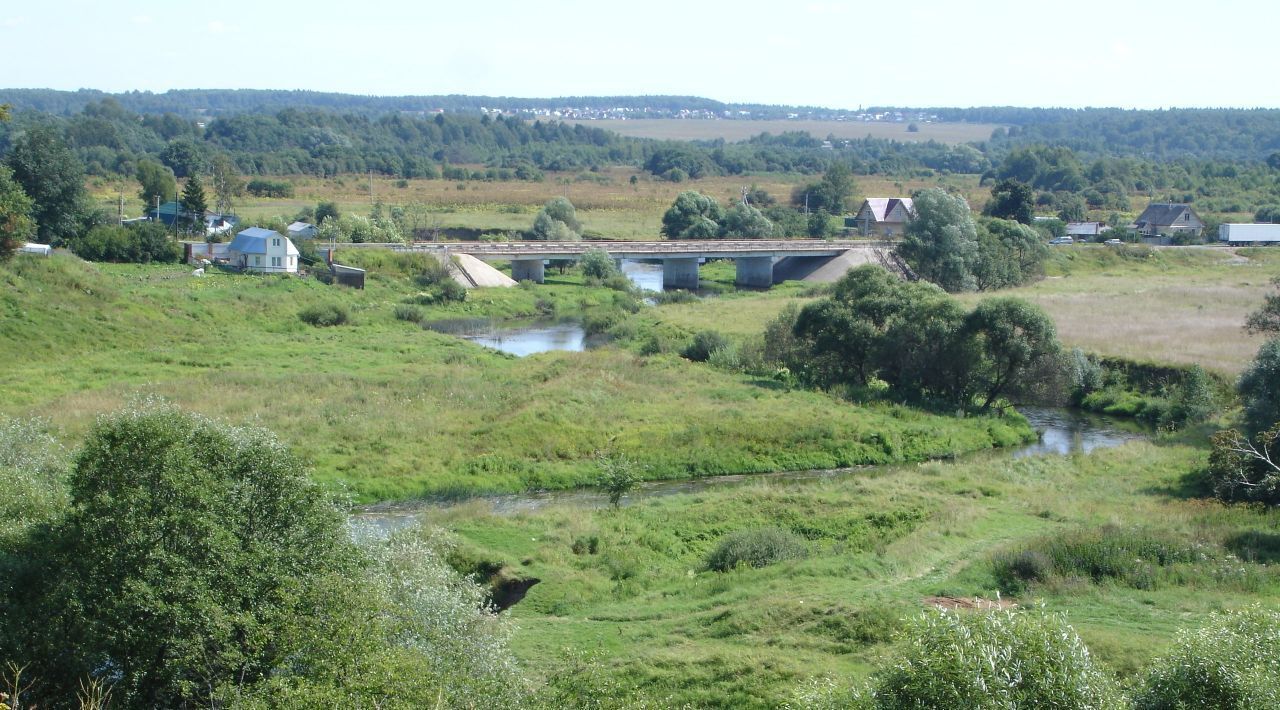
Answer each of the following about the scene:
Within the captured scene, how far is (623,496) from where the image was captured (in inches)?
1161

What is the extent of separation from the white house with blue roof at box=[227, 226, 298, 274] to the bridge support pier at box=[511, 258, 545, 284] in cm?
1468

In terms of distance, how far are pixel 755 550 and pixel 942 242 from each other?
50938 mm

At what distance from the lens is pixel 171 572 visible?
1435cm

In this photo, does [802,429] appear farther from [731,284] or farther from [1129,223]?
[1129,223]

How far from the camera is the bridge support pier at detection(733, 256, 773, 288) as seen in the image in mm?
76562

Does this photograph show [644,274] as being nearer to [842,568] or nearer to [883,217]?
[883,217]

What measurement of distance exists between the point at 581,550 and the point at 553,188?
111 m

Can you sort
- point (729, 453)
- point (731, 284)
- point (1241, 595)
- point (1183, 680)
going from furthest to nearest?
point (731, 284) → point (729, 453) → point (1241, 595) → point (1183, 680)

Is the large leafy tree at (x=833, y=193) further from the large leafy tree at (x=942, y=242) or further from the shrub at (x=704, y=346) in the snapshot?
the shrub at (x=704, y=346)

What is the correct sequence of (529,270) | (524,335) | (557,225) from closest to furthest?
(524,335) < (529,270) < (557,225)

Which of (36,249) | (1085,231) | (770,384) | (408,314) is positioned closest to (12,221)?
(36,249)

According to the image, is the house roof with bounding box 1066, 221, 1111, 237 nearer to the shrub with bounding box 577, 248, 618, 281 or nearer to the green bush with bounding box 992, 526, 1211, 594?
the shrub with bounding box 577, 248, 618, 281

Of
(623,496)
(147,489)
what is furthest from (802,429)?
(147,489)

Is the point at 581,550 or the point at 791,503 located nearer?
the point at 581,550
